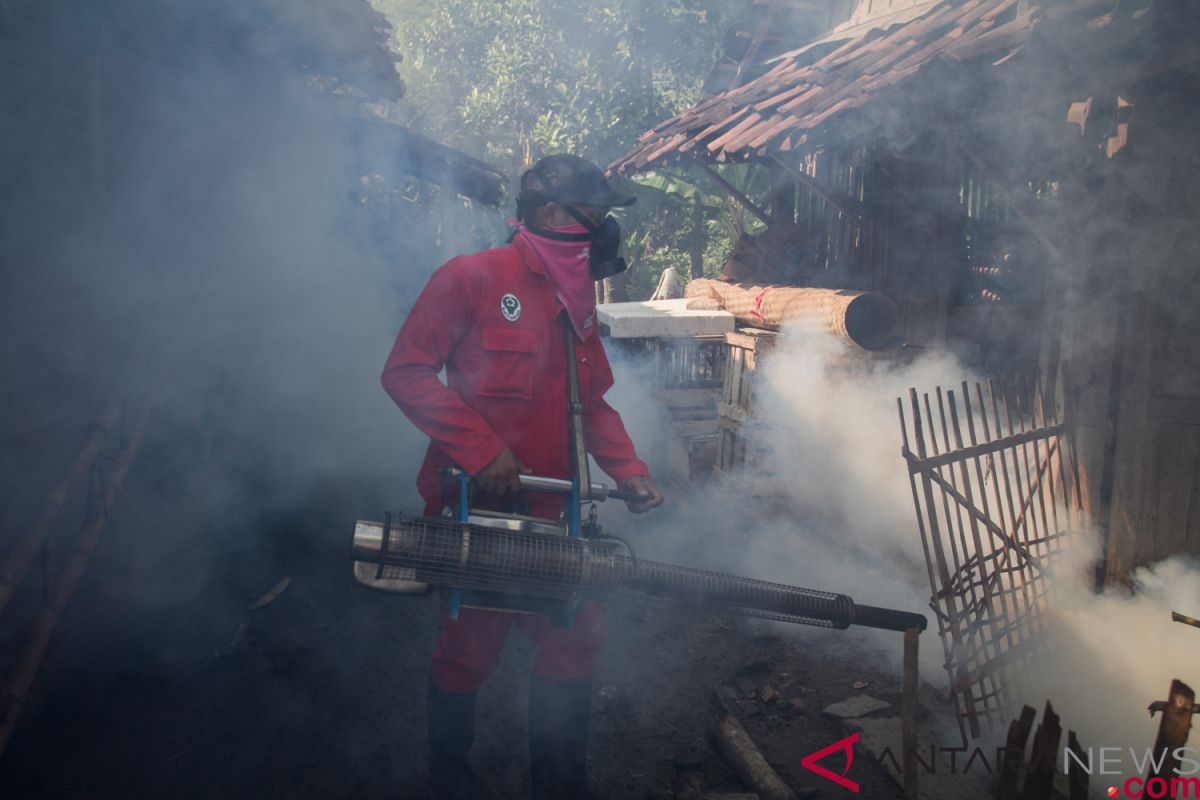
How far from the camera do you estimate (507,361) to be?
3.30 m

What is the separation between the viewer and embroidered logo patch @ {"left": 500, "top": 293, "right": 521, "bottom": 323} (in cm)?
328

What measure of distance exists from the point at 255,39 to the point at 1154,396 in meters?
7.65

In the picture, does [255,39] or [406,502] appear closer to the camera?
[255,39]

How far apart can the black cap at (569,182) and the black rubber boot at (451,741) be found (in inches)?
81.1

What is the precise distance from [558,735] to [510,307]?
1.76 m

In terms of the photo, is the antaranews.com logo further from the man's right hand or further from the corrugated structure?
the man's right hand

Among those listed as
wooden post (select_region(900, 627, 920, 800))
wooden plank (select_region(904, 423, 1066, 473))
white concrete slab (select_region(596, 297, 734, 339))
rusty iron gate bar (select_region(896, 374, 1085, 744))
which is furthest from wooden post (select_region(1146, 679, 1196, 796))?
white concrete slab (select_region(596, 297, 734, 339))

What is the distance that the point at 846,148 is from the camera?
5914 mm

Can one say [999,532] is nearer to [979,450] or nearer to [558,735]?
[979,450]

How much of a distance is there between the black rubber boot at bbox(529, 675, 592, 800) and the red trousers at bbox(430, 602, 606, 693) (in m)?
0.06

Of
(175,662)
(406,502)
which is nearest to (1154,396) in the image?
(175,662)

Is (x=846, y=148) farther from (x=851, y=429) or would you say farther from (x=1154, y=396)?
(x=1154, y=396)

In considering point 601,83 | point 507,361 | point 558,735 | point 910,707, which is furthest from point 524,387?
point 601,83

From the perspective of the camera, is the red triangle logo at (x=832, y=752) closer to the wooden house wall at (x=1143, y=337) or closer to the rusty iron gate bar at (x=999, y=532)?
the rusty iron gate bar at (x=999, y=532)
